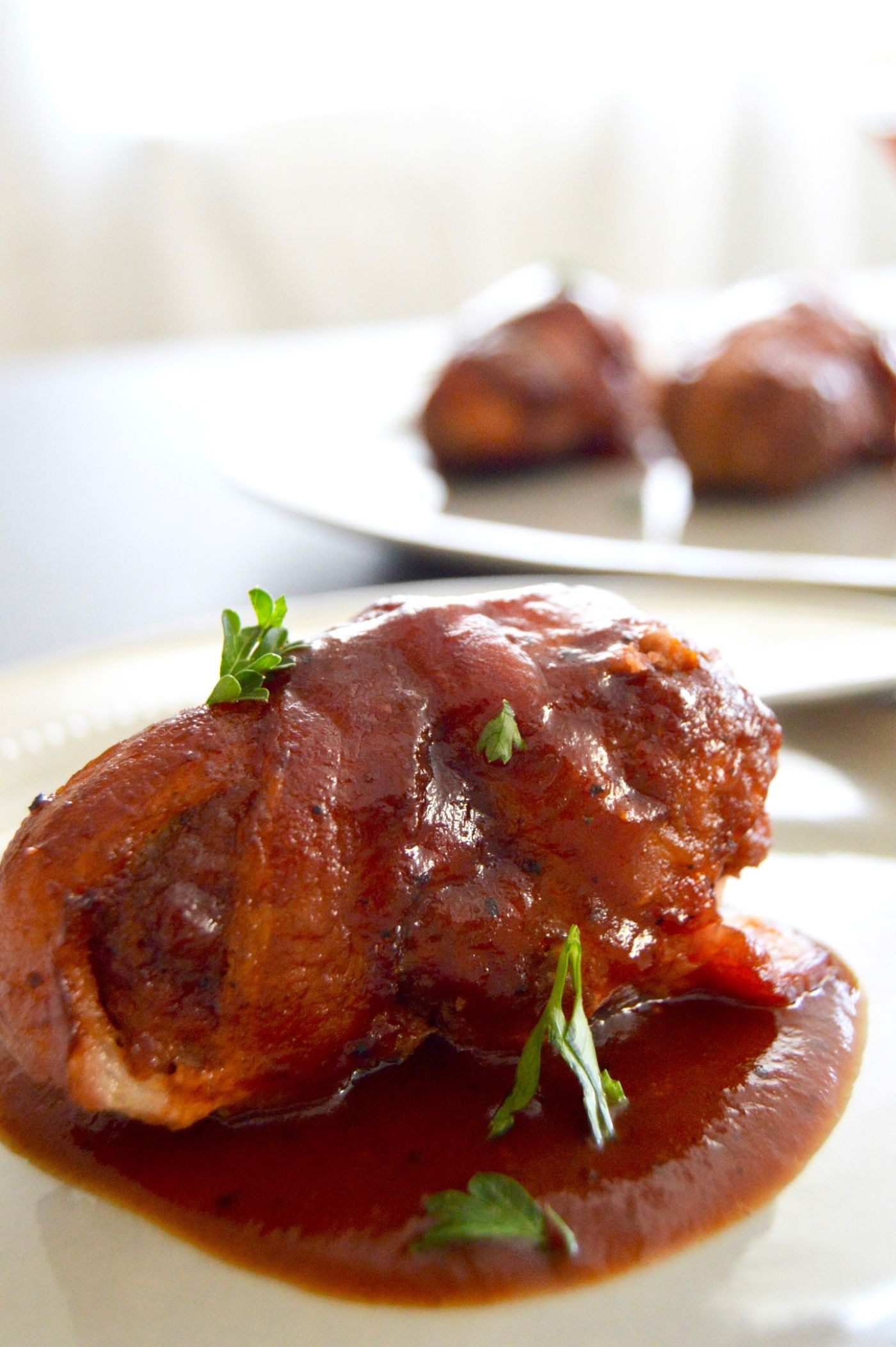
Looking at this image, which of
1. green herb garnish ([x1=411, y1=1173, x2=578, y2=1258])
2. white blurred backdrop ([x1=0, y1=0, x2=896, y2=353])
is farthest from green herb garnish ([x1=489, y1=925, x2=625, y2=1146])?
white blurred backdrop ([x1=0, y1=0, x2=896, y2=353])

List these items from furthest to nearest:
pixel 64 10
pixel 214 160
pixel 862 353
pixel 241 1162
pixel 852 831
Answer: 1. pixel 214 160
2. pixel 64 10
3. pixel 862 353
4. pixel 852 831
5. pixel 241 1162

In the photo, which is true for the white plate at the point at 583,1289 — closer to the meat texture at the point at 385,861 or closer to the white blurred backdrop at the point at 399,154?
the meat texture at the point at 385,861

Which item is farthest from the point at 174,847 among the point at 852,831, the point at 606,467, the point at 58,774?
the point at 606,467

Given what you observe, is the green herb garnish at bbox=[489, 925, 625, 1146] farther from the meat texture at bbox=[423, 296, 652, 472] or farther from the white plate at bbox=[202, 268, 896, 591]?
the meat texture at bbox=[423, 296, 652, 472]

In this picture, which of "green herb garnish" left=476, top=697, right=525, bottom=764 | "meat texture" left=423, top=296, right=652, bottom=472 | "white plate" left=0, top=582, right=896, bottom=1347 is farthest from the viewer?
"meat texture" left=423, top=296, right=652, bottom=472

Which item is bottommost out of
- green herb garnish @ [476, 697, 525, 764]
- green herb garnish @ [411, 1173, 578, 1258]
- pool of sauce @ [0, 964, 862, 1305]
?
pool of sauce @ [0, 964, 862, 1305]

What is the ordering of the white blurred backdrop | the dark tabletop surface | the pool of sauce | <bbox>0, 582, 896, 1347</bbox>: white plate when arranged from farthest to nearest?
1. the white blurred backdrop
2. the dark tabletop surface
3. the pool of sauce
4. <bbox>0, 582, 896, 1347</bbox>: white plate

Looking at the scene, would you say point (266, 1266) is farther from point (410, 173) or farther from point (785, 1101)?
point (410, 173)

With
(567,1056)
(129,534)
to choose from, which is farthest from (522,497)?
(567,1056)
